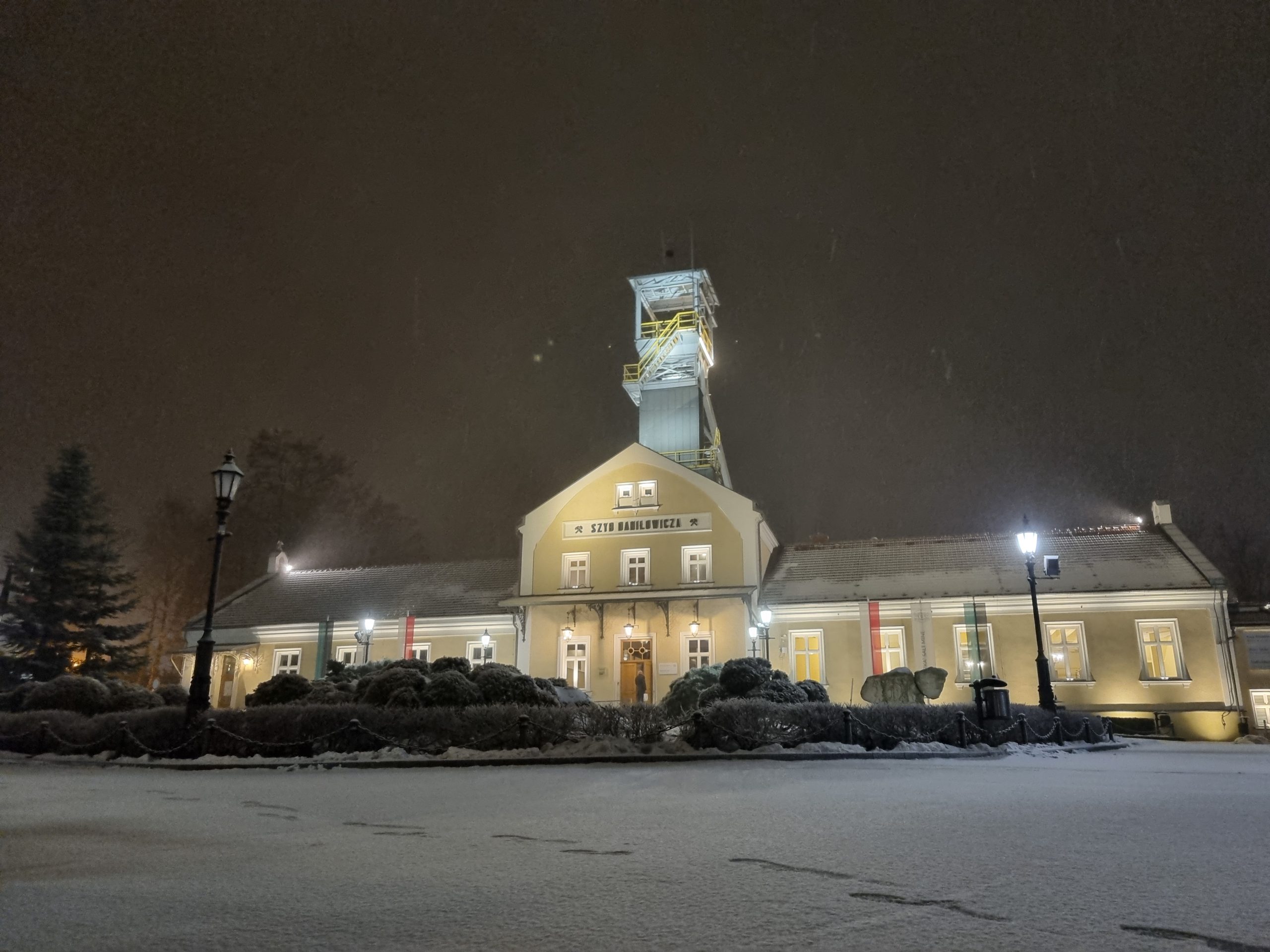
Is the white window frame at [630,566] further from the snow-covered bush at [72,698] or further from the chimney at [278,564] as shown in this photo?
the chimney at [278,564]

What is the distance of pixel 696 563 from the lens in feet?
99.0

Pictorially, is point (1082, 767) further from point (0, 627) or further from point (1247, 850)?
point (0, 627)

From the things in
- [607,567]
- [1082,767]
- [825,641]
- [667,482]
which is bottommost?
[1082,767]

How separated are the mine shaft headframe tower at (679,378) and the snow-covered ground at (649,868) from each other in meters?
27.6

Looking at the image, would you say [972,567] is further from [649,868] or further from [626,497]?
[649,868]

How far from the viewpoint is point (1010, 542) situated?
31172 mm

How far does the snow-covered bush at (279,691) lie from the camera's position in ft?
58.3

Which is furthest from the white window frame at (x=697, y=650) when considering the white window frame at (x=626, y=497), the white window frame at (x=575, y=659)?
the white window frame at (x=626, y=497)

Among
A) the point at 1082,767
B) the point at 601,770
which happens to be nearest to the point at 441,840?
the point at 601,770

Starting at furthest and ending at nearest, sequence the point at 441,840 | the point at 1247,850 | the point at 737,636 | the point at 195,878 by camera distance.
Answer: the point at 737,636, the point at 441,840, the point at 1247,850, the point at 195,878

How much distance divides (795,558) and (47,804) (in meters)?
27.0

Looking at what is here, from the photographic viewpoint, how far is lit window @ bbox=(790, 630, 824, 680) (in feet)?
93.3

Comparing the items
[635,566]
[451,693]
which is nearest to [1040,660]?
[451,693]

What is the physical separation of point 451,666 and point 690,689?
5476 millimetres
